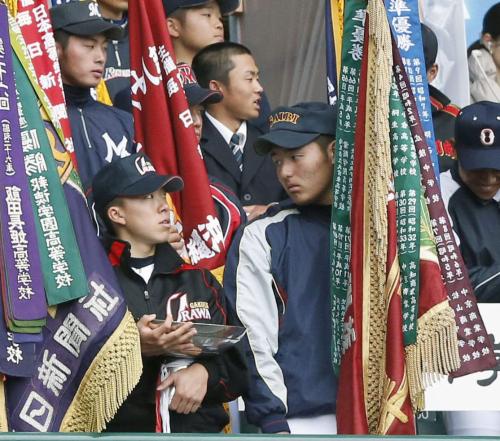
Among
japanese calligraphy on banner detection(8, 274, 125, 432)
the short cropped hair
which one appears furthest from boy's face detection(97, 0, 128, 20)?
japanese calligraphy on banner detection(8, 274, 125, 432)

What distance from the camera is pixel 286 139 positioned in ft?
21.9

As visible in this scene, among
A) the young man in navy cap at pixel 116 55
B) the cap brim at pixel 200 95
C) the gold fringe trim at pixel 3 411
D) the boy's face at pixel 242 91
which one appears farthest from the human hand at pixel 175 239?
the young man in navy cap at pixel 116 55

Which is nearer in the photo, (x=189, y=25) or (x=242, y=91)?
(x=242, y=91)

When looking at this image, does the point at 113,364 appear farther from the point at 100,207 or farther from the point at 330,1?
the point at 330,1

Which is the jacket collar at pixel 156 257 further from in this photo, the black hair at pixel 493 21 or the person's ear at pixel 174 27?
the black hair at pixel 493 21

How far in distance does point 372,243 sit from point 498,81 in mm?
3081

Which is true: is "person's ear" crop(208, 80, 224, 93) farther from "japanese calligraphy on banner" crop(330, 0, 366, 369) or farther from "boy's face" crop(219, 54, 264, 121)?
"japanese calligraphy on banner" crop(330, 0, 366, 369)

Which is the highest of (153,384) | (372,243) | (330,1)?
(330,1)

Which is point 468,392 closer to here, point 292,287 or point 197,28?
point 292,287

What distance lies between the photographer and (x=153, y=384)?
6074 millimetres

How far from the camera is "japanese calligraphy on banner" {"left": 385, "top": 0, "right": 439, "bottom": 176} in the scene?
6652mm

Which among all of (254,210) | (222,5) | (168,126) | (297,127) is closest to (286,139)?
(297,127)

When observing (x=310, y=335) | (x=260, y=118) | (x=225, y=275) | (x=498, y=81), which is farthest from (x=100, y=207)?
(x=498, y=81)

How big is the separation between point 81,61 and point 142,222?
109 centimetres
